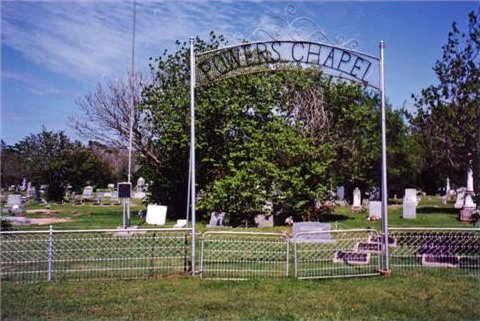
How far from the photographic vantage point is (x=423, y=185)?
69.8 metres

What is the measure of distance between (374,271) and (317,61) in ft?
14.2

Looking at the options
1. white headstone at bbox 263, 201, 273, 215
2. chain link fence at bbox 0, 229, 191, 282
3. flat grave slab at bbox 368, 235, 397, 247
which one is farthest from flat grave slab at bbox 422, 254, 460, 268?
white headstone at bbox 263, 201, 273, 215

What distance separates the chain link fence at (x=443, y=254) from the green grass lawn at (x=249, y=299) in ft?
3.56

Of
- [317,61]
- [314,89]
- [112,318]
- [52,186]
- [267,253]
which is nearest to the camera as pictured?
[112,318]

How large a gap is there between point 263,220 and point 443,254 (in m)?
13.0

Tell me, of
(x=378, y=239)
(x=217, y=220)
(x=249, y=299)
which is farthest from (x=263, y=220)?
(x=249, y=299)

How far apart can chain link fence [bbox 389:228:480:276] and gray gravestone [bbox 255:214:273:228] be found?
1126cm

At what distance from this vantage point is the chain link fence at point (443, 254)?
1011 cm

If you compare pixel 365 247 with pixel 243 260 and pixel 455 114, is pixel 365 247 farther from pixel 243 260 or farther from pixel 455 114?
pixel 455 114

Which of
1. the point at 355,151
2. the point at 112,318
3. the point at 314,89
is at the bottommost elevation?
the point at 112,318

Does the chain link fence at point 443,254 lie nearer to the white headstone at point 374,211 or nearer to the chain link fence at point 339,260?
the chain link fence at point 339,260

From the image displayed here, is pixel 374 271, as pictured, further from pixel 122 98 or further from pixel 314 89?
pixel 122 98

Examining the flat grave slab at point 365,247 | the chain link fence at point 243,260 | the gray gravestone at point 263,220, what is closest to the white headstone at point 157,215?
the gray gravestone at point 263,220

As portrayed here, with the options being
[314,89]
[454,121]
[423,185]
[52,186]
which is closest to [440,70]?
[454,121]
